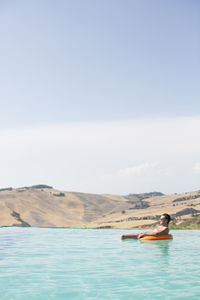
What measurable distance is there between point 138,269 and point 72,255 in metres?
3.95

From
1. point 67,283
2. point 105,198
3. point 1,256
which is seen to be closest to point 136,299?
point 67,283

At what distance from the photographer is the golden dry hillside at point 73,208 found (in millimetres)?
60750

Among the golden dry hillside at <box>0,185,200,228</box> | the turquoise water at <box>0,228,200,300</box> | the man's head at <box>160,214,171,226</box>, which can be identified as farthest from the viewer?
the golden dry hillside at <box>0,185,200,228</box>

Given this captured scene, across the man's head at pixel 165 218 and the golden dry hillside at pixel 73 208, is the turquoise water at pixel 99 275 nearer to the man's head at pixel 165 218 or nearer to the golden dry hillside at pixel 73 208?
the man's head at pixel 165 218

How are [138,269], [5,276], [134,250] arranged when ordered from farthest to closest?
[134,250]
[138,269]
[5,276]

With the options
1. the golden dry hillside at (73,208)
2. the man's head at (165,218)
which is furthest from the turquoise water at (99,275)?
the golden dry hillside at (73,208)

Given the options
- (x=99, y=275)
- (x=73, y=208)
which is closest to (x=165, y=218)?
(x=99, y=275)

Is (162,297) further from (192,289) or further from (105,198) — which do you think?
(105,198)

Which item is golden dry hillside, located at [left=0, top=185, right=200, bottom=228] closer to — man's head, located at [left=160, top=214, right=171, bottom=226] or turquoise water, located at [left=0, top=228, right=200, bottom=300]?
man's head, located at [left=160, top=214, right=171, bottom=226]

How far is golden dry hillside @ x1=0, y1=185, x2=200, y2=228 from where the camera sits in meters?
60.8

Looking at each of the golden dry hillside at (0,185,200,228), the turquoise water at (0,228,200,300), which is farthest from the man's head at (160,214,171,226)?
the golden dry hillside at (0,185,200,228)

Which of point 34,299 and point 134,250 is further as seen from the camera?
point 134,250

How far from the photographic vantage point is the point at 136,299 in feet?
23.9

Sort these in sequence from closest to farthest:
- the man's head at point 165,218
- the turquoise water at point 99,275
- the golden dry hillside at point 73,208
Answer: the turquoise water at point 99,275, the man's head at point 165,218, the golden dry hillside at point 73,208
